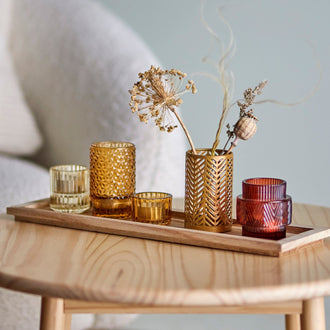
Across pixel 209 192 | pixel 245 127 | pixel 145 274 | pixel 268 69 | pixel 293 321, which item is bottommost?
pixel 293 321

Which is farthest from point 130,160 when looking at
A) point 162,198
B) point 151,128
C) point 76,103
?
point 76,103

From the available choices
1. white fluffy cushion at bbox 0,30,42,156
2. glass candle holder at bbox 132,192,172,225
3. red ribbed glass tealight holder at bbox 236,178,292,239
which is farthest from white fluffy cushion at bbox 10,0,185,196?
red ribbed glass tealight holder at bbox 236,178,292,239

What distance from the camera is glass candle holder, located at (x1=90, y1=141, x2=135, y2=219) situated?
1119mm

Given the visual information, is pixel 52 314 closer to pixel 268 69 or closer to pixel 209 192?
pixel 209 192

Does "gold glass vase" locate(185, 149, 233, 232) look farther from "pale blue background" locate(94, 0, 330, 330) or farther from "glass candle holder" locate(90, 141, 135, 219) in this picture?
"pale blue background" locate(94, 0, 330, 330)

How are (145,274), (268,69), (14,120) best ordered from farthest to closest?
1. (14,120)
2. (268,69)
3. (145,274)

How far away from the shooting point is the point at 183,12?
1.79 metres

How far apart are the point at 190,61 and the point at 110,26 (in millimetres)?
253

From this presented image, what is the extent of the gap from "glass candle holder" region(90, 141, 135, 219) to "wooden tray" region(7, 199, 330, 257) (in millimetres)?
46

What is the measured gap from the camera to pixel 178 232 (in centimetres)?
96

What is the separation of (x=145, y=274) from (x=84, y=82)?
1.11 meters

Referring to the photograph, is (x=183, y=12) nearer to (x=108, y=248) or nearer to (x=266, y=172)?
(x=266, y=172)

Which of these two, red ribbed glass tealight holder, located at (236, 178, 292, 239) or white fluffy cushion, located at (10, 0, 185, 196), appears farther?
white fluffy cushion, located at (10, 0, 185, 196)

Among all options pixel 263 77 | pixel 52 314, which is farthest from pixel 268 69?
pixel 52 314
